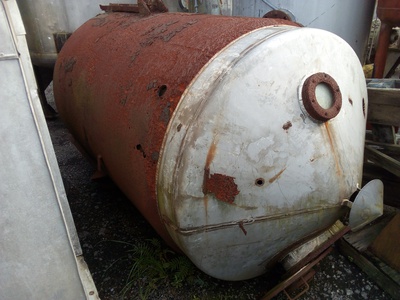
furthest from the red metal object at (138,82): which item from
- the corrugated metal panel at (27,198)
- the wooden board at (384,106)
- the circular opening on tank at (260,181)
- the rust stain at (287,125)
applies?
the wooden board at (384,106)

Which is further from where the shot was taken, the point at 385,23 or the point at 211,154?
the point at 385,23

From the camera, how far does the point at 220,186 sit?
1337 mm

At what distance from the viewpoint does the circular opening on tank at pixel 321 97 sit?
4.32 feet

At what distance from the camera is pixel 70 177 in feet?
10.9

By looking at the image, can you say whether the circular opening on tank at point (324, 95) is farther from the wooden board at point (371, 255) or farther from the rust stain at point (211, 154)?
the wooden board at point (371, 255)

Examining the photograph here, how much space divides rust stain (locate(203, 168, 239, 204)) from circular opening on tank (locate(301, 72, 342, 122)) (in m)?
0.44

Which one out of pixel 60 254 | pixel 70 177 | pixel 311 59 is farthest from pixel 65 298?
pixel 70 177

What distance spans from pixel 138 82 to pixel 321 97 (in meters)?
0.93

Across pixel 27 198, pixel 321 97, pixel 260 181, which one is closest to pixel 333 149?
pixel 321 97

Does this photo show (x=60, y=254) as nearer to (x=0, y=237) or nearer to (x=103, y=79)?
(x=0, y=237)

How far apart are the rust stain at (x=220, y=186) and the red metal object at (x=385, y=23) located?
3161 mm

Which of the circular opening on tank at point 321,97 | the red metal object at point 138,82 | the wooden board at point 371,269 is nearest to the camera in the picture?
the circular opening on tank at point 321,97

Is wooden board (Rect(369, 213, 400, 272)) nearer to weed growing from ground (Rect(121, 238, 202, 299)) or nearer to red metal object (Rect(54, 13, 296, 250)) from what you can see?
weed growing from ground (Rect(121, 238, 202, 299))

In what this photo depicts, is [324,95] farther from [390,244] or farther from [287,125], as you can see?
[390,244]
